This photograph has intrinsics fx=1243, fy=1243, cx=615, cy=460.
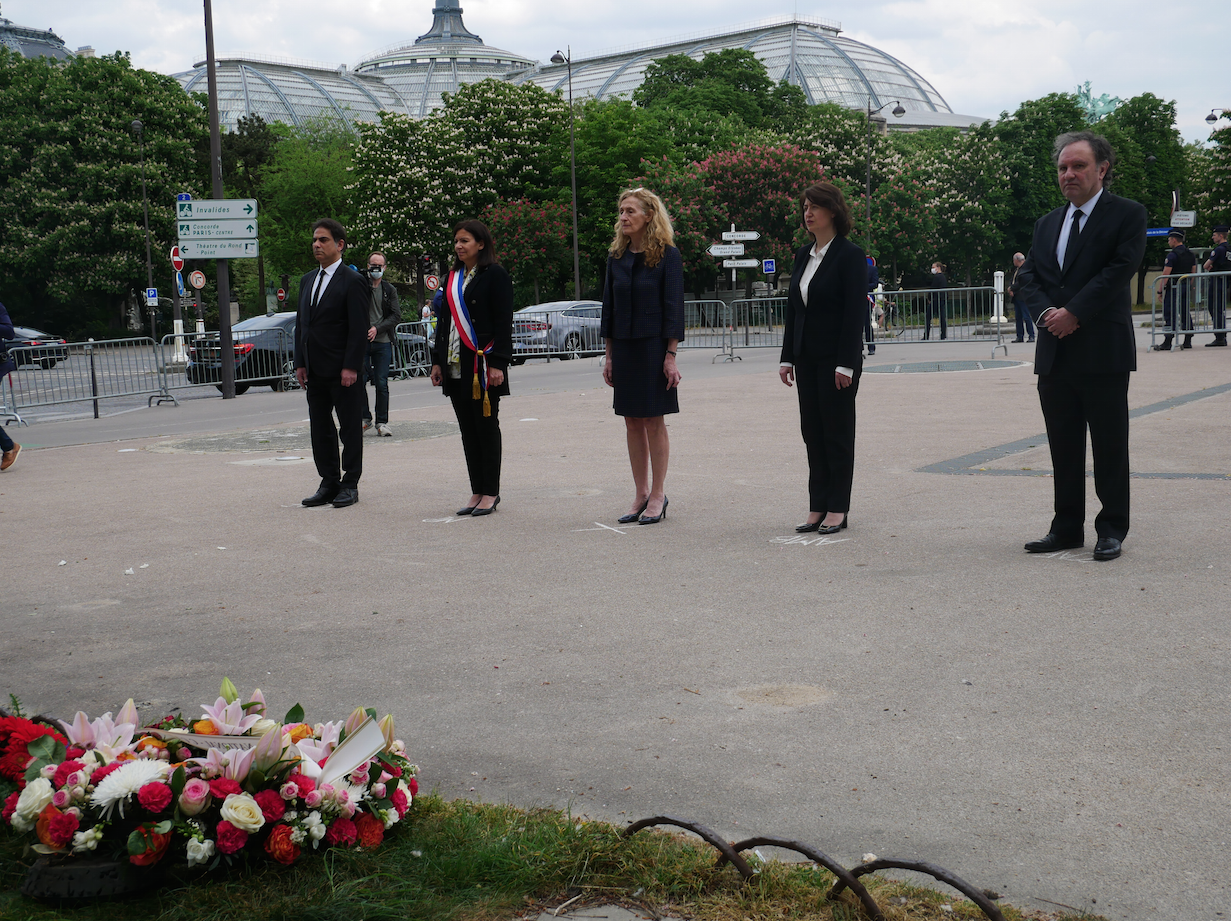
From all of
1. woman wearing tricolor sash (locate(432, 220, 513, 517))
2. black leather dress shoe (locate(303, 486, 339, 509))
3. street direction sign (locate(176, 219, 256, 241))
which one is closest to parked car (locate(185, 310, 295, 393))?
street direction sign (locate(176, 219, 256, 241))

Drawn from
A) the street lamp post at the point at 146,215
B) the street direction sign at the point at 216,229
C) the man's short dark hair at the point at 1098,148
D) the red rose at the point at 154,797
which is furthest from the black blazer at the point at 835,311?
the street lamp post at the point at 146,215

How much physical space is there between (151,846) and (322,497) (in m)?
6.16

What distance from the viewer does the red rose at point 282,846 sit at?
2.68m

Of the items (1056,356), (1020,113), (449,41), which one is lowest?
(1056,356)

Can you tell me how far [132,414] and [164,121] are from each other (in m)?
44.2

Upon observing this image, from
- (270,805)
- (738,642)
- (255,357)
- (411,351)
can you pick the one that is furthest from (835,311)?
(411,351)

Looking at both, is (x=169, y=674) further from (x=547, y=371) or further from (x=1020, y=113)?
(x=1020, y=113)

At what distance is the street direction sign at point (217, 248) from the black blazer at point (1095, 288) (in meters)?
16.7

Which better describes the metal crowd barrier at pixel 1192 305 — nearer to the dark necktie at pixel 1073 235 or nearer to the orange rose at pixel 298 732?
the dark necktie at pixel 1073 235

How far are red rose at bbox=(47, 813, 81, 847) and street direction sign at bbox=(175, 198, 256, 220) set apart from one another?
1932 cm

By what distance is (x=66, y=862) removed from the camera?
266cm

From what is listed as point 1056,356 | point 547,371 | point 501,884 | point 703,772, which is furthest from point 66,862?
point 547,371

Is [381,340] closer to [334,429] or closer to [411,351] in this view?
[334,429]

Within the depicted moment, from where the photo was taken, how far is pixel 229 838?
2.68 metres
